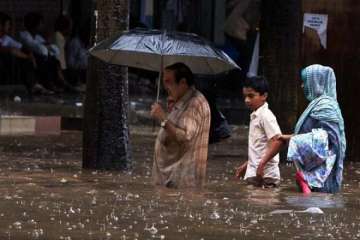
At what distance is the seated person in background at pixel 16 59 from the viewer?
23297mm

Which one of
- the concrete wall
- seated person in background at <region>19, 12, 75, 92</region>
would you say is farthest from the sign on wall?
the concrete wall

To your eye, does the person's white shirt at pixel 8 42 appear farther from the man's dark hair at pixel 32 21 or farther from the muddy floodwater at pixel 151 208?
the muddy floodwater at pixel 151 208

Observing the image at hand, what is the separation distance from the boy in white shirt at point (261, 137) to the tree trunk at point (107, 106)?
264cm

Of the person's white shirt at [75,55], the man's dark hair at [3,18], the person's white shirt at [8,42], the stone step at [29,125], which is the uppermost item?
the man's dark hair at [3,18]

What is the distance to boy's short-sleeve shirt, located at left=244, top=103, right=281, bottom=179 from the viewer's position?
11031 mm

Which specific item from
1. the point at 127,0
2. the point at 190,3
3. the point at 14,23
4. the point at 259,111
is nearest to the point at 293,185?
the point at 259,111

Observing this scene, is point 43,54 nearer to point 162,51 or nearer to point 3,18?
point 3,18

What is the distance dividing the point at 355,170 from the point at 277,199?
183 inches

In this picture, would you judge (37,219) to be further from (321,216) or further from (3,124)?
(3,124)

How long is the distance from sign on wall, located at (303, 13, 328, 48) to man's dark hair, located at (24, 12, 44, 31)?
921 cm

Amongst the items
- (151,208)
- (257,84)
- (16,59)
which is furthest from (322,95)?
(16,59)

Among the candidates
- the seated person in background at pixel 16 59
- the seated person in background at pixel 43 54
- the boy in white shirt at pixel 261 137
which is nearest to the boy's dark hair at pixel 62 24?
the seated person in background at pixel 43 54

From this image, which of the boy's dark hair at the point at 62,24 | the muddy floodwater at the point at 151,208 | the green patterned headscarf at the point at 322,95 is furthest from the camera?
the boy's dark hair at the point at 62,24

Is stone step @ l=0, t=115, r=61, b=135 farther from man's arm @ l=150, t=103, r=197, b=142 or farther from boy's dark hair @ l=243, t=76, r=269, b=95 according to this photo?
man's arm @ l=150, t=103, r=197, b=142
